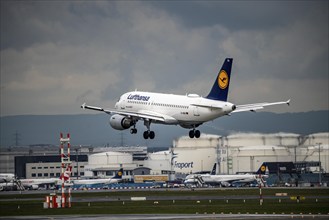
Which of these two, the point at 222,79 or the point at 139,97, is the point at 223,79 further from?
the point at 139,97

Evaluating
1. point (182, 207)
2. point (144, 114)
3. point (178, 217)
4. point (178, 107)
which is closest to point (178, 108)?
point (178, 107)

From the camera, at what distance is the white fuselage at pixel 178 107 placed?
11572 cm

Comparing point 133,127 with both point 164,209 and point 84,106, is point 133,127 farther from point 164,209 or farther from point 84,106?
point 164,209

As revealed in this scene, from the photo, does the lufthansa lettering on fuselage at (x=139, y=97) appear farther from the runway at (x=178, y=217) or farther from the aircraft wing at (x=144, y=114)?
the runway at (x=178, y=217)

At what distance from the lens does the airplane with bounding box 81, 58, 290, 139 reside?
115875 millimetres

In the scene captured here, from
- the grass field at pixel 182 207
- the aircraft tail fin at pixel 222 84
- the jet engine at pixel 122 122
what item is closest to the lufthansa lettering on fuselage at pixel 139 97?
the jet engine at pixel 122 122

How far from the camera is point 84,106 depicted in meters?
120

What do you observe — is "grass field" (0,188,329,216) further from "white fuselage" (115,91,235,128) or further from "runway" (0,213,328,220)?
"white fuselage" (115,91,235,128)

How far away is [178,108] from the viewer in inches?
4697

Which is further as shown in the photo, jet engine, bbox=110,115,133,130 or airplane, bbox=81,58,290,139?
jet engine, bbox=110,115,133,130

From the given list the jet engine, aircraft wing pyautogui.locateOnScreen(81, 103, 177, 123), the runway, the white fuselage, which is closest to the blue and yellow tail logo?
the white fuselage

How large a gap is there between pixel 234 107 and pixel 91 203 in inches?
1149

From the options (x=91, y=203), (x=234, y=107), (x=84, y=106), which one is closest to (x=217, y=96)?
(x=234, y=107)

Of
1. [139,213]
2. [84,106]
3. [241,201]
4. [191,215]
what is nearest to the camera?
[191,215]
